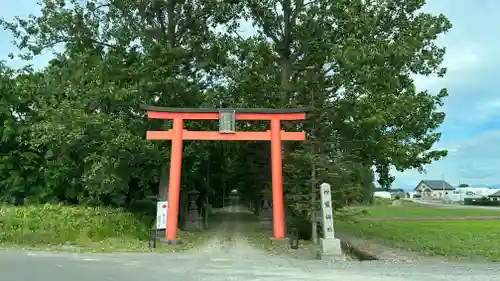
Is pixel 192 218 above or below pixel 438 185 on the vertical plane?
below

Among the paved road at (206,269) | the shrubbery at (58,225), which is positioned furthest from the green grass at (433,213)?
the paved road at (206,269)

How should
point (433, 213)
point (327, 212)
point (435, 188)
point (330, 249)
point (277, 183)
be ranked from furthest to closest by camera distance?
point (435, 188) → point (433, 213) → point (277, 183) → point (327, 212) → point (330, 249)

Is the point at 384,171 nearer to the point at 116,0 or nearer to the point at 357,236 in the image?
the point at 357,236

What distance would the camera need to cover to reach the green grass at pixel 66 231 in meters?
15.6

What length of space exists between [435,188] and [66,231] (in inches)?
3978

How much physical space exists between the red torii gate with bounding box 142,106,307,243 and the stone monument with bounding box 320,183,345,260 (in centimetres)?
310

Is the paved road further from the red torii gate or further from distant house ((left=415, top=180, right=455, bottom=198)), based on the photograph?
distant house ((left=415, top=180, right=455, bottom=198))

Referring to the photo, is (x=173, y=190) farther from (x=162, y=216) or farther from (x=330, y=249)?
(x=330, y=249)

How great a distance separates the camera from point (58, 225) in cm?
1653

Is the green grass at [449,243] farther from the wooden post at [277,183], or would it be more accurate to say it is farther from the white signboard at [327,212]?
the wooden post at [277,183]

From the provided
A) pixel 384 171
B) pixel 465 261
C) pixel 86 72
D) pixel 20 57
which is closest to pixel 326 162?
pixel 465 261

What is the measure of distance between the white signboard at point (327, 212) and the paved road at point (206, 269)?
1.43 meters

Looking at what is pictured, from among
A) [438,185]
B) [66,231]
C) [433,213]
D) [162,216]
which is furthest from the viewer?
[438,185]

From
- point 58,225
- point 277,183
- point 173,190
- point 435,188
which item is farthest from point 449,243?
point 435,188
